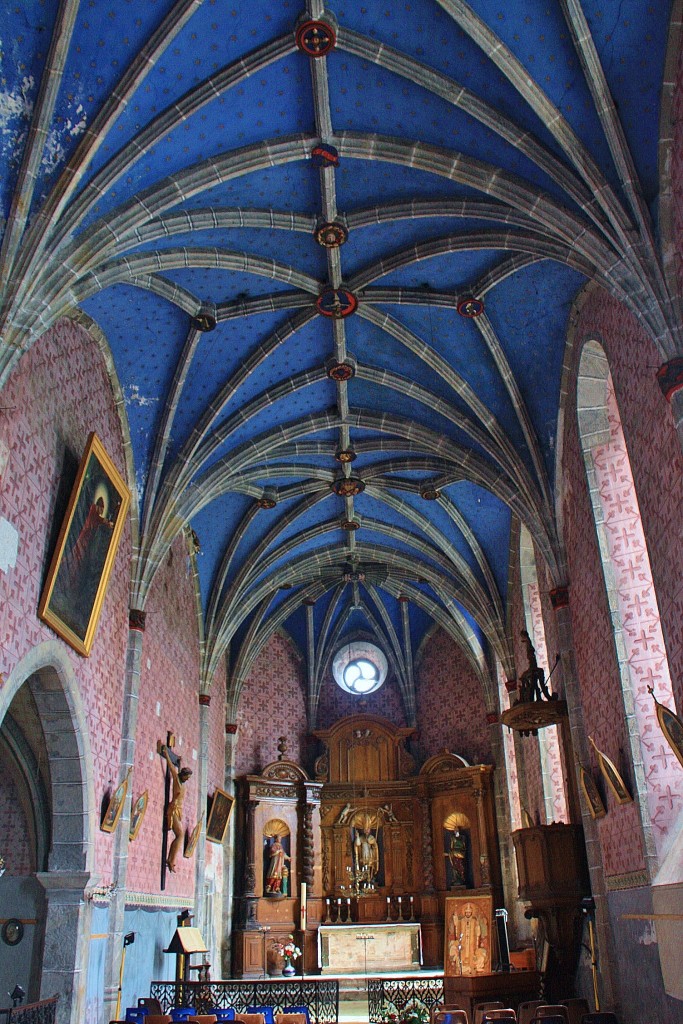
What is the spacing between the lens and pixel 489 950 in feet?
58.5

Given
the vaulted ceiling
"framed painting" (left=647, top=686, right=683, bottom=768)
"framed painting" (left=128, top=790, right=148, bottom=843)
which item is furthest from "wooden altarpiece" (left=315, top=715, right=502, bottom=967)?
"framed painting" (left=647, top=686, right=683, bottom=768)

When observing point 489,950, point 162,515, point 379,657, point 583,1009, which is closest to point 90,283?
point 162,515

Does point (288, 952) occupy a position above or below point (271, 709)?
Answer: below

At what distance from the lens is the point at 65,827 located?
11188mm

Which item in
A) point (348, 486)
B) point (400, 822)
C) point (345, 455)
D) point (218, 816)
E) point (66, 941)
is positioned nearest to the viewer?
point (66, 941)

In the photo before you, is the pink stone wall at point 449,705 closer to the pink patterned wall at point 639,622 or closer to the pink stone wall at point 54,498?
the pink patterned wall at point 639,622

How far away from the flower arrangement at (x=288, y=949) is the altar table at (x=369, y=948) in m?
0.70

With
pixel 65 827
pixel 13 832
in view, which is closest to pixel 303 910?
pixel 65 827

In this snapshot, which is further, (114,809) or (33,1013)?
(114,809)

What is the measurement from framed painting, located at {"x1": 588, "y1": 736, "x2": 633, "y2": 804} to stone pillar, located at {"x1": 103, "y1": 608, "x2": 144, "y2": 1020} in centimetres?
663

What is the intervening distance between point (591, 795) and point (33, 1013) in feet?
24.4

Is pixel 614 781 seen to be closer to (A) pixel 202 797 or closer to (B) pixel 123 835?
(B) pixel 123 835

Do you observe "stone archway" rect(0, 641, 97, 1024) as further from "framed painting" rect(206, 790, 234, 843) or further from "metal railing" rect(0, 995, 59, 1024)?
"framed painting" rect(206, 790, 234, 843)

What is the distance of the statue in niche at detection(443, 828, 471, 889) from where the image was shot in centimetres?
2145
